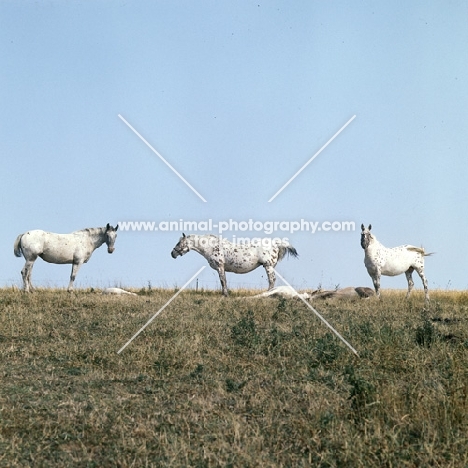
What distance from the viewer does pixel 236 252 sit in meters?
24.4

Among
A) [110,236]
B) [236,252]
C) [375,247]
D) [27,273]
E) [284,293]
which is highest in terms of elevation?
[110,236]

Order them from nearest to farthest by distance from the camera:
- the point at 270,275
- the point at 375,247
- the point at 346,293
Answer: the point at 346,293 → the point at 375,247 → the point at 270,275

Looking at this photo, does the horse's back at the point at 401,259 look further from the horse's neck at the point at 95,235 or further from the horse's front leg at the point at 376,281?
the horse's neck at the point at 95,235

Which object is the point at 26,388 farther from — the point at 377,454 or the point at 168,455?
the point at 377,454

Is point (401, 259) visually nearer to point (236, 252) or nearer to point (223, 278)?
point (236, 252)

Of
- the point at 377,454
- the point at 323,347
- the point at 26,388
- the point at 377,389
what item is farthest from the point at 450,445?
the point at 26,388

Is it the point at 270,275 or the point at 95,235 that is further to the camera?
the point at 270,275

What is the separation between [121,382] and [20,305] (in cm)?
790

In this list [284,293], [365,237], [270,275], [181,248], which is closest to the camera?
[284,293]

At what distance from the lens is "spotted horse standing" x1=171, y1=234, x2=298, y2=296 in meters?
24.2

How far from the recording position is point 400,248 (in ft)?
76.5

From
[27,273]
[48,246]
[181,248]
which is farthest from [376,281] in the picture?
[27,273]

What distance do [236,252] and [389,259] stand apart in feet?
19.4

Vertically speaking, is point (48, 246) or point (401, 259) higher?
point (48, 246)
